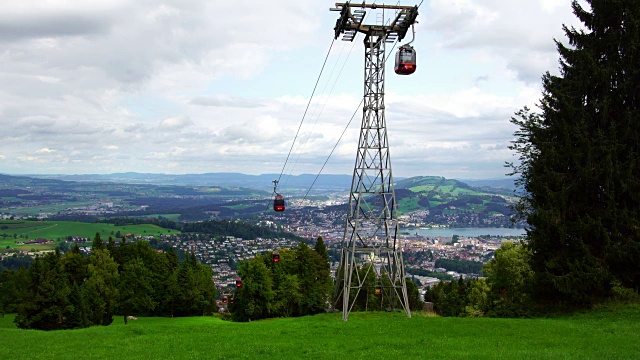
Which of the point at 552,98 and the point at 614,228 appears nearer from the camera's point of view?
the point at 614,228

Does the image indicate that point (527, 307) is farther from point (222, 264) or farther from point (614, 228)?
point (222, 264)

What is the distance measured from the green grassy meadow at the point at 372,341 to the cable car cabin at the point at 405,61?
12.4 meters

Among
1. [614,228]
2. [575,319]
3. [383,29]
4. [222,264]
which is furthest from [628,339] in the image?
[222,264]

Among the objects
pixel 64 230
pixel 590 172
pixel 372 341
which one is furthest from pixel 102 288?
pixel 64 230

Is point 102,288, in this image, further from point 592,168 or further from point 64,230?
point 64,230

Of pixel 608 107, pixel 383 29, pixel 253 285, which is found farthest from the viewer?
pixel 253 285

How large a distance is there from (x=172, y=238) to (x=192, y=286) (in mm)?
117295

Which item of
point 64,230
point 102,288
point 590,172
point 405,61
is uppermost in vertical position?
point 405,61

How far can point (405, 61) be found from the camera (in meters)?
25.0

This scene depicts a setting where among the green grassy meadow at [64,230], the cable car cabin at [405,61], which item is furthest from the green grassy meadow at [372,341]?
the green grassy meadow at [64,230]

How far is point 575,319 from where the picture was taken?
21.5 meters

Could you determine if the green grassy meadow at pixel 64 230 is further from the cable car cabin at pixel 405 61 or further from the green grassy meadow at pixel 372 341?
the cable car cabin at pixel 405 61

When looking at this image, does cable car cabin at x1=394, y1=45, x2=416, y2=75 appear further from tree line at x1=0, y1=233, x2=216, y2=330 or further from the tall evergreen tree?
tree line at x1=0, y1=233, x2=216, y2=330

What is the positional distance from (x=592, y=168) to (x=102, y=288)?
46.6m
